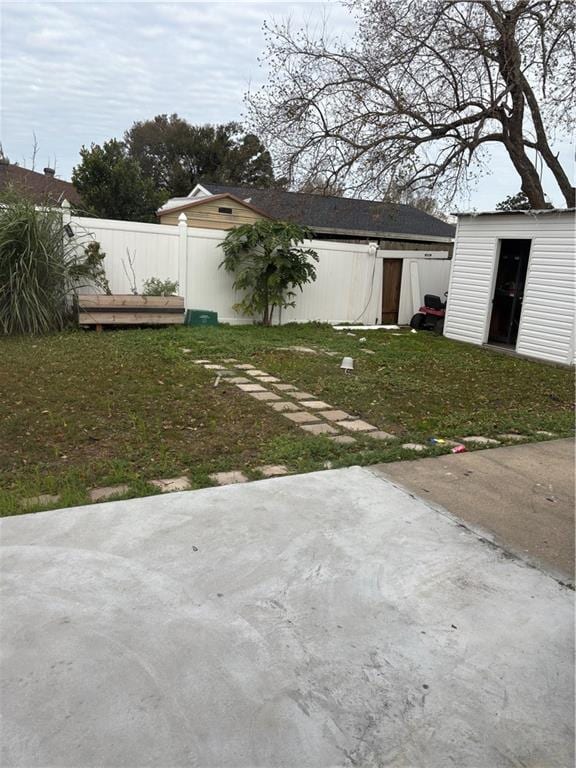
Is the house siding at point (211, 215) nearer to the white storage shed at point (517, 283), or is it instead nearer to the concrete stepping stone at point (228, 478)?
the white storage shed at point (517, 283)

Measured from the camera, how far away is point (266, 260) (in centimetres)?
974

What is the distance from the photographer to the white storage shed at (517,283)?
8859mm

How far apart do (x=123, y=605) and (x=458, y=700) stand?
125 centimetres

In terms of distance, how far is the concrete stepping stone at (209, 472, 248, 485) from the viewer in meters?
3.43

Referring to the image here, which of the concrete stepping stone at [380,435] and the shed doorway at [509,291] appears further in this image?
the shed doorway at [509,291]

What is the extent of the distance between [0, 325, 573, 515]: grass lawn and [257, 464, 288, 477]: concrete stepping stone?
0.05m

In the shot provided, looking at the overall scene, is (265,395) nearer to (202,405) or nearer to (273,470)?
(202,405)

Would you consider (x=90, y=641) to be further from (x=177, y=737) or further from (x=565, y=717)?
(x=565, y=717)

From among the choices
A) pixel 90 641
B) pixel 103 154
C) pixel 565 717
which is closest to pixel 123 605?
pixel 90 641

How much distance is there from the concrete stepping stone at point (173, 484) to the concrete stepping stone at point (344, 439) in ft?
4.47

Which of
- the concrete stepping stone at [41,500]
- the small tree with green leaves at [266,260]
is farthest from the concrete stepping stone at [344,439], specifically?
the small tree with green leaves at [266,260]

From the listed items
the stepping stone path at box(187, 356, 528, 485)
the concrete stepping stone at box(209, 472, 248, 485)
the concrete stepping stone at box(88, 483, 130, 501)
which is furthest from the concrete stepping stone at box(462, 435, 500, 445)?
the concrete stepping stone at box(88, 483, 130, 501)

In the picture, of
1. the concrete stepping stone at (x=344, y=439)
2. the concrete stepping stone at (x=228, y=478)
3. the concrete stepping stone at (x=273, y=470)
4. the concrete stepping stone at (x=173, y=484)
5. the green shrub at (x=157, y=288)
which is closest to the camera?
the concrete stepping stone at (x=173, y=484)

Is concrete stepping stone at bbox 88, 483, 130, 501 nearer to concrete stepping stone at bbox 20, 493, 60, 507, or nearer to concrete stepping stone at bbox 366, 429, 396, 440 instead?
concrete stepping stone at bbox 20, 493, 60, 507
